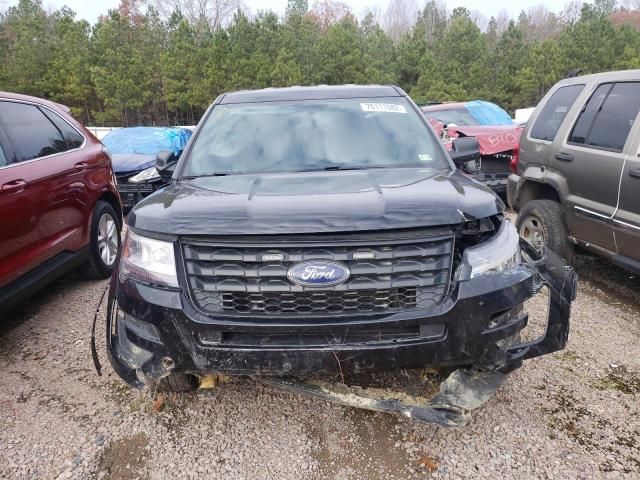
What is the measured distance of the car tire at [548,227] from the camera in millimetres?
4496

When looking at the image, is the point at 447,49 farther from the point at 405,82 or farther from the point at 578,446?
the point at 578,446

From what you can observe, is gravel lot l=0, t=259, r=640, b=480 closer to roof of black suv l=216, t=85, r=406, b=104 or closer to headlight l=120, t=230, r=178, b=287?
headlight l=120, t=230, r=178, b=287

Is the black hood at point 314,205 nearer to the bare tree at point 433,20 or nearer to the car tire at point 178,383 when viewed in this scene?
the car tire at point 178,383

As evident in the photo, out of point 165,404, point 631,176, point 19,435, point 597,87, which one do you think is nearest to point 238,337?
point 165,404

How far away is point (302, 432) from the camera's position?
8.59 ft

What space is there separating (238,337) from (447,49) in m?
29.7

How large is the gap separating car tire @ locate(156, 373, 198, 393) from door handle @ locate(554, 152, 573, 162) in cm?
358

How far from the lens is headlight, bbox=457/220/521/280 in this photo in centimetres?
223

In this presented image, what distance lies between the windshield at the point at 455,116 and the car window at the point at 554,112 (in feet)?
16.1

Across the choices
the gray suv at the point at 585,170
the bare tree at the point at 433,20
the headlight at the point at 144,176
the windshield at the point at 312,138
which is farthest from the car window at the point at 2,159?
the bare tree at the point at 433,20

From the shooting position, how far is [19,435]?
2650mm

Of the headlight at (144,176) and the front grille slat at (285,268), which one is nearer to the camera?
the front grille slat at (285,268)

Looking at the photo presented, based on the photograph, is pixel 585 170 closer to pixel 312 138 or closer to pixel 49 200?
pixel 312 138

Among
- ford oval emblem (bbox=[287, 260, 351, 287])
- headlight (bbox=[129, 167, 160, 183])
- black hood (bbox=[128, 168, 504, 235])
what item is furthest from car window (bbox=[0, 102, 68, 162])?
headlight (bbox=[129, 167, 160, 183])
